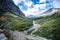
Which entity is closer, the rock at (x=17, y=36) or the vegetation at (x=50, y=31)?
the rock at (x=17, y=36)

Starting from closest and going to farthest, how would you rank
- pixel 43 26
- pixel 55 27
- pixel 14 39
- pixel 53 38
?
1. pixel 14 39
2. pixel 53 38
3. pixel 55 27
4. pixel 43 26

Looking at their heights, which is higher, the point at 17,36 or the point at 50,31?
the point at 50,31

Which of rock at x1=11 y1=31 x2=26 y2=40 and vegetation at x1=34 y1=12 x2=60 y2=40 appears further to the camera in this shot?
vegetation at x1=34 y1=12 x2=60 y2=40

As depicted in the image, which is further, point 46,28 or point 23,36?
point 46,28

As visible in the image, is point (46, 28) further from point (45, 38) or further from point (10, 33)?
point (10, 33)

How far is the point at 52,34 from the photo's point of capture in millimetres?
12922

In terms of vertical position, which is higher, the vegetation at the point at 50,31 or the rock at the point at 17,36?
the vegetation at the point at 50,31

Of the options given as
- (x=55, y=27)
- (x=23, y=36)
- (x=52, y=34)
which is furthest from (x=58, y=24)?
(x=23, y=36)

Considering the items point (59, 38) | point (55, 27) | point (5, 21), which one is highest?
point (5, 21)

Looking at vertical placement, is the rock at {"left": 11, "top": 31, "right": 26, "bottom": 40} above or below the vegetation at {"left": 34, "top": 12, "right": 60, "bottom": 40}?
below

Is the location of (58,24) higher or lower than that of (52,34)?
higher

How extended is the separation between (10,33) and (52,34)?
407cm

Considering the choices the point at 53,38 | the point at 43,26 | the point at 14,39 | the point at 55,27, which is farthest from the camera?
the point at 43,26

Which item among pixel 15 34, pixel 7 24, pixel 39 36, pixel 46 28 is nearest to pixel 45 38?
pixel 39 36
